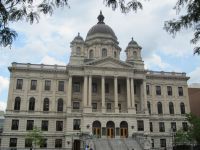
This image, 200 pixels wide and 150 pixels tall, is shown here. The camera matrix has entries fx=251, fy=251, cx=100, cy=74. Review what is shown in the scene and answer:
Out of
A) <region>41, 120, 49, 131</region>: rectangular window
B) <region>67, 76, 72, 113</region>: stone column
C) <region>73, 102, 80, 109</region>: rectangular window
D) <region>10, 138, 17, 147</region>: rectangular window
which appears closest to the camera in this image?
<region>10, 138, 17, 147</region>: rectangular window

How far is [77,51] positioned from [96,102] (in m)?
11.7

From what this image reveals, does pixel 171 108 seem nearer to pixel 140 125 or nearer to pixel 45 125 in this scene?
pixel 140 125

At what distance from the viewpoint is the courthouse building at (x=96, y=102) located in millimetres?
47559

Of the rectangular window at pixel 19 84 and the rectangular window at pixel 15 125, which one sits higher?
the rectangular window at pixel 19 84

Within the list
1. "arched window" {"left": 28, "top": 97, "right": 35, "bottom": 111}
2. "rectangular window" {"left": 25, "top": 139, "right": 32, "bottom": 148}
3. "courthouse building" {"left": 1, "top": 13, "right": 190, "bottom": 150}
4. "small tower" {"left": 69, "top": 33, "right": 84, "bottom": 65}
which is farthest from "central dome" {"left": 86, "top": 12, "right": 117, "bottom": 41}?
"rectangular window" {"left": 25, "top": 139, "right": 32, "bottom": 148}

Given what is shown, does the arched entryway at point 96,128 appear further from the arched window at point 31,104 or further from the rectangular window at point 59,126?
the arched window at point 31,104

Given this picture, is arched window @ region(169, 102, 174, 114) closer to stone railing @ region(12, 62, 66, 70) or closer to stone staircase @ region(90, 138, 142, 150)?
stone staircase @ region(90, 138, 142, 150)

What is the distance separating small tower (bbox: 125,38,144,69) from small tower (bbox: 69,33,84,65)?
10760mm

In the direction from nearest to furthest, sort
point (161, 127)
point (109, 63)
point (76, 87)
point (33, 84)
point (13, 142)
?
point (13, 142)
point (33, 84)
point (109, 63)
point (76, 87)
point (161, 127)

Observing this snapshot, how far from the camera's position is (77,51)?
5403 centimetres

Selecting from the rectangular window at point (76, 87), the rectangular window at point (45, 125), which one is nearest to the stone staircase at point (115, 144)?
the rectangular window at point (45, 125)

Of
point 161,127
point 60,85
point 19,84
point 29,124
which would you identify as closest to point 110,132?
point 161,127

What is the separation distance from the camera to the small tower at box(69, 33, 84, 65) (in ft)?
172

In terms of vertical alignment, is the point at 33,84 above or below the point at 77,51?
below
